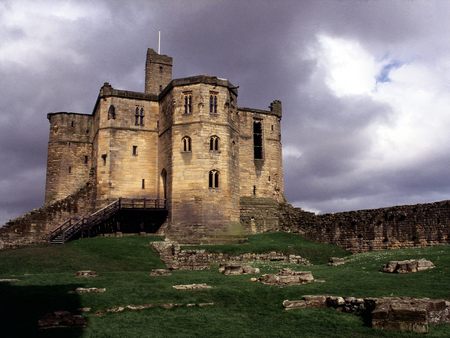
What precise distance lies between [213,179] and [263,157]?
1053 centimetres

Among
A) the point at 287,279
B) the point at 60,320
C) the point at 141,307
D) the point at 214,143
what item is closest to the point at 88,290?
the point at 141,307

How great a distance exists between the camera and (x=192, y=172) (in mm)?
37062

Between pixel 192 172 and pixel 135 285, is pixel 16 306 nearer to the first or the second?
pixel 135 285

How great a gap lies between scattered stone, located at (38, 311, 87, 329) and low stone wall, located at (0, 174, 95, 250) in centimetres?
2494

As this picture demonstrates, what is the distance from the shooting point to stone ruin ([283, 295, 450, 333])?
468 inches

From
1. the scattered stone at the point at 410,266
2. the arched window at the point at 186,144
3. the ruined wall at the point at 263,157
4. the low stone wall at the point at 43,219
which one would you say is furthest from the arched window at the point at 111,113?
the scattered stone at the point at 410,266

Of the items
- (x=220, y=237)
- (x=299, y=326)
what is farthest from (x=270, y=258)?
(x=299, y=326)

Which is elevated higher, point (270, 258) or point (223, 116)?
point (223, 116)

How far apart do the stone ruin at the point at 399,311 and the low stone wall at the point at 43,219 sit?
96.4 feet

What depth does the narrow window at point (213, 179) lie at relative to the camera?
37125 millimetres

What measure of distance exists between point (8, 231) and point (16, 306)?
23532mm

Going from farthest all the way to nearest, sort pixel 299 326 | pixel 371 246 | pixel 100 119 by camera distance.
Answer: pixel 100 119 → pixel 371 246 → pixel 299 326

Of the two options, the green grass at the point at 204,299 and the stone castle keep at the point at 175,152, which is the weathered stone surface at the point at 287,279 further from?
the stone castle keep at the point at 175,152

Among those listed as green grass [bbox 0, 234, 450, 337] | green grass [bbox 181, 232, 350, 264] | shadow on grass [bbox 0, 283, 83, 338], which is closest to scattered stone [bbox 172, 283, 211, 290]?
green grass [bbox 0, 234, 450, 337]
